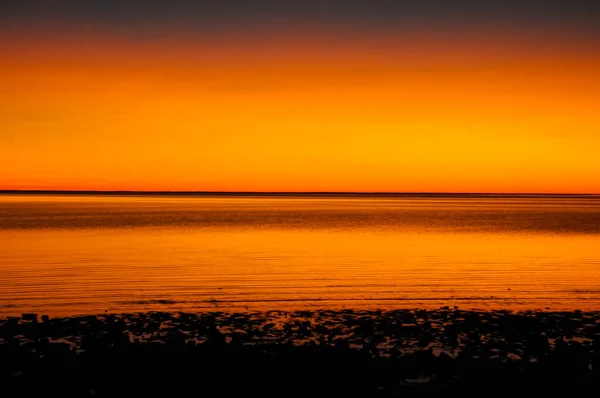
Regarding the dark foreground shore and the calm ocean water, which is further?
the calm ocean water

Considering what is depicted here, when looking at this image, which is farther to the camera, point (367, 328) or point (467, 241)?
point (467, 241)

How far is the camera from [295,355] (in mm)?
16531

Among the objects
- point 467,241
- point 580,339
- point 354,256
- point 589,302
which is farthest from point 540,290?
point 467,241

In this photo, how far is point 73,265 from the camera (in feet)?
130

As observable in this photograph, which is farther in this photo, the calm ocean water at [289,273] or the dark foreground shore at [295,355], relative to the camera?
the calm ocean water at [289,273]

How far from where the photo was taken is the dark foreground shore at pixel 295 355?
47.2 ft

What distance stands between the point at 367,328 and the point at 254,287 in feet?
35.9

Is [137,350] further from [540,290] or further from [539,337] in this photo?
[540,290]

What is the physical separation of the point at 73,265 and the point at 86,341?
22.6m

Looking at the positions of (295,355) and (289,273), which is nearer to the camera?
(295,355)

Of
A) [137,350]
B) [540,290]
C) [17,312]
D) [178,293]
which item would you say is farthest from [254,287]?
[137,350]

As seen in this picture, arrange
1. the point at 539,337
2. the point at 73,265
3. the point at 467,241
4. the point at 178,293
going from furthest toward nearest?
the point at 467,241 < the point at 73,265 < the point at 178,293 < the point at 539,337

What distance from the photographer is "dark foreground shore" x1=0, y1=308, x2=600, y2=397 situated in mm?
14375

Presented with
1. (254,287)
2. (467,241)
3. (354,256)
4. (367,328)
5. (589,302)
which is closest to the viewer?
(367,328)
